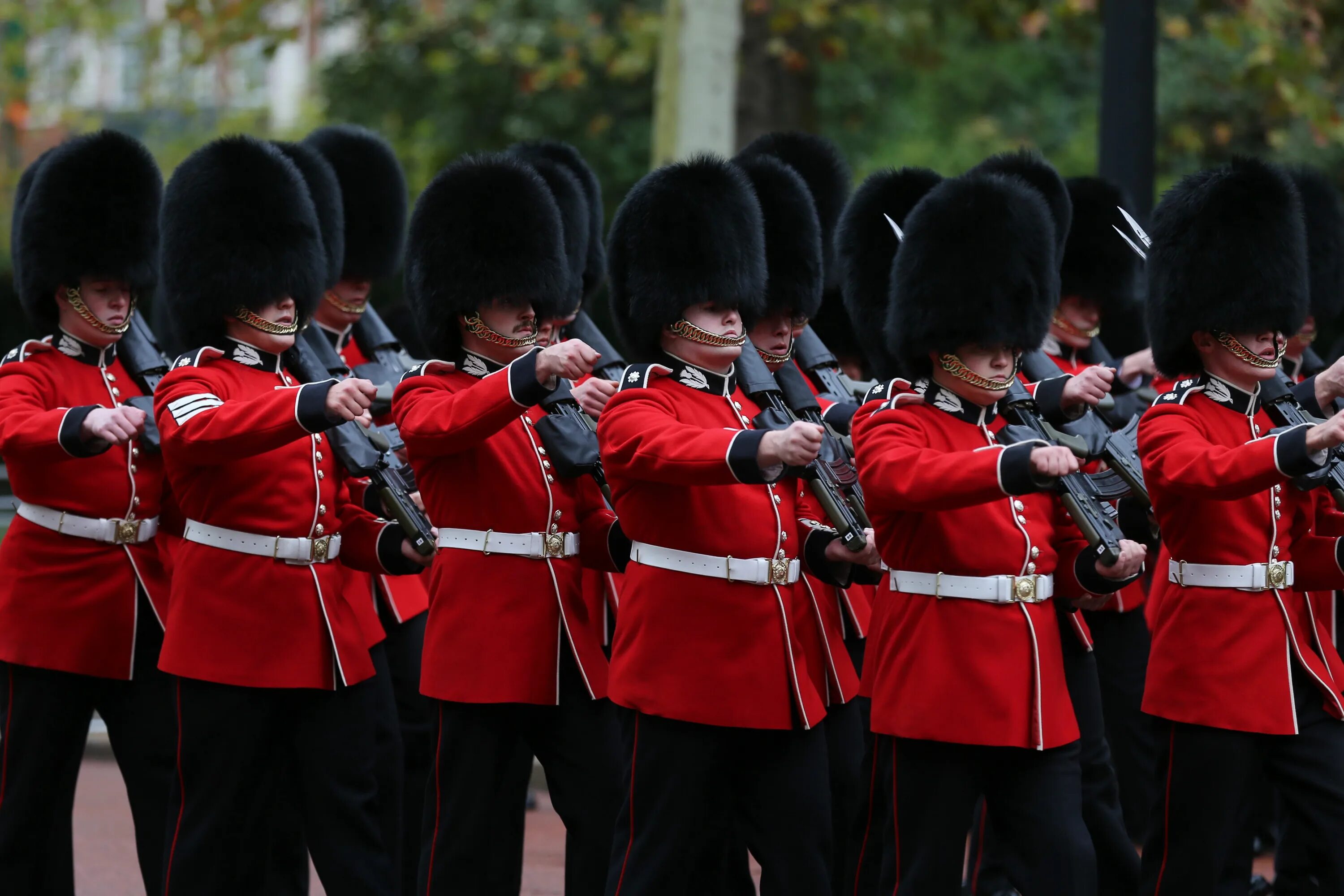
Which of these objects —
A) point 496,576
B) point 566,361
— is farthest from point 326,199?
point 566,361

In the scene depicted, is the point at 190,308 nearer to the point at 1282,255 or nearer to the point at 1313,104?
the point at 1282,255

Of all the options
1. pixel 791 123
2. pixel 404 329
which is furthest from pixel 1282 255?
pixel 791 123

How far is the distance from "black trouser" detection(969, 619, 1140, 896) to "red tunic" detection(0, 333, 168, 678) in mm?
2078

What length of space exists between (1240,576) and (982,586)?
670mm

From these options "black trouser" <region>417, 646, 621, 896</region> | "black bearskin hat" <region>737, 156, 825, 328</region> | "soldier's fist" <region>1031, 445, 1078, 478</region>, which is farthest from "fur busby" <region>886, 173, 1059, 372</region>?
"black trouser" <region>417, 646, 621, 896</region>

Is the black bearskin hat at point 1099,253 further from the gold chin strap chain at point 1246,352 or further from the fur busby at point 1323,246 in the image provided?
the gold chin strap chain at point 1246,352

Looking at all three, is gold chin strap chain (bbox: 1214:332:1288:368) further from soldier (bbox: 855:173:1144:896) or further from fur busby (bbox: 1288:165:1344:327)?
fur busby (bbox: 1288:165:1344:327)

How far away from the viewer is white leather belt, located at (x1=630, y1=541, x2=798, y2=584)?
13.7 feet

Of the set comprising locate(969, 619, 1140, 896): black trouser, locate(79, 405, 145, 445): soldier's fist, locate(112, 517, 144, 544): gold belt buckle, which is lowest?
locate(969, 619, 1140, 896): black trouser

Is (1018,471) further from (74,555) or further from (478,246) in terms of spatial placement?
(74,555)

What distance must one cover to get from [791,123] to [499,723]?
33.4 ft

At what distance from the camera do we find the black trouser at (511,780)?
4.50m

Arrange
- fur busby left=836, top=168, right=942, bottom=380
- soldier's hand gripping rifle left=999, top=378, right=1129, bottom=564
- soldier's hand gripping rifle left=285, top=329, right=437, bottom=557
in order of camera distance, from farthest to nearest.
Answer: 1. fur busby left=836, top=168, right=942, bottom=380
2. soldier's hand gripping rifle left=285, top=329, right=437, bottom=557
3. soldier's hand gripping rifle left=999, top=378, right=1129, bottom=564

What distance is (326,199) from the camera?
18.5 feet
